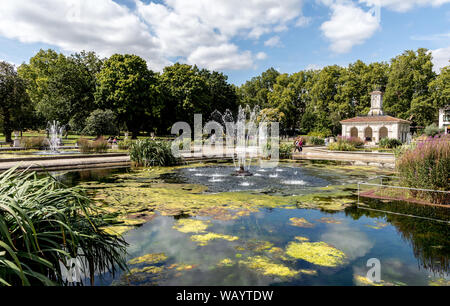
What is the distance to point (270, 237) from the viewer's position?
5375mm

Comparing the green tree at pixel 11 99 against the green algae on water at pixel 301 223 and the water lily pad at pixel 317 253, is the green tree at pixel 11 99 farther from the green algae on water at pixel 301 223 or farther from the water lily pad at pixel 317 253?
the water lily pad at pixel 317 253

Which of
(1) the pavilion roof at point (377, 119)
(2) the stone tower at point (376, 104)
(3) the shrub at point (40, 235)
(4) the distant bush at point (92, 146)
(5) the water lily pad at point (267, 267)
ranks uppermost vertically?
(2) the stone tower at point (376, 104)

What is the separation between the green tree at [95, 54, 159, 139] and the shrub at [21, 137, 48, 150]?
1371 centimetres

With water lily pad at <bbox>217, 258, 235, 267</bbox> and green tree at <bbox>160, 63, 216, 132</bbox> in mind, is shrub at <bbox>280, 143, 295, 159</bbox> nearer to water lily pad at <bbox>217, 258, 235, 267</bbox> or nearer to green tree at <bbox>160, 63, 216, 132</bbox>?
water lily pad at <bbox>217, 258, 235, 267</bbox>

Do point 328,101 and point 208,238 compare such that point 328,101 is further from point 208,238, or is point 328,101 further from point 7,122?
point 208,238

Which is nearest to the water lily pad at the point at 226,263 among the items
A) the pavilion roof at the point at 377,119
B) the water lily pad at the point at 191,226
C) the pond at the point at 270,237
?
the pond at the point at 270,237

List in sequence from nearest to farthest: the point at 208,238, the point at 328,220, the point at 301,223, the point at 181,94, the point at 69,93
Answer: the point at 208,238 → the point at 301,223 → the point at 328,220 → the point at 69,93 → the point at 181,94

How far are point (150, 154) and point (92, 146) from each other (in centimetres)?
849

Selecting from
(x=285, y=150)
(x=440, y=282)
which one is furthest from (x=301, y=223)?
(x=285, y=150)

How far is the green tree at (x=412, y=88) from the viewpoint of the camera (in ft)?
156

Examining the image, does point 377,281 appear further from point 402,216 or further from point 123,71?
point 123,71

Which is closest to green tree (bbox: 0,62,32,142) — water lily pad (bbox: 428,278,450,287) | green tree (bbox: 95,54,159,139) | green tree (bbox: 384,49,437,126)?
green tree (bbox: 95,54,159,139)

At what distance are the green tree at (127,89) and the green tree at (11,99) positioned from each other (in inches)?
357
